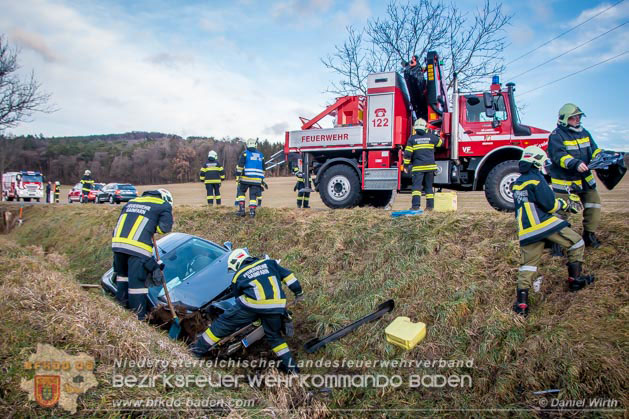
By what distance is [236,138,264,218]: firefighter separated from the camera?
8461mm

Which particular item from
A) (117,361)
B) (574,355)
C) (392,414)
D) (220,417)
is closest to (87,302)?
(117,361)

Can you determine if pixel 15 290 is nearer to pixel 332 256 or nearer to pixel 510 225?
pixel 332 256

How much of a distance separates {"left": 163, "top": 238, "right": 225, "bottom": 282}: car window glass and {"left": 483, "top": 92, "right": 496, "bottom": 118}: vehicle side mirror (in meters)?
5.76

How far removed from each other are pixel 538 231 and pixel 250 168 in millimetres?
5875

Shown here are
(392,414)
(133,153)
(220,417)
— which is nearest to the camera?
(220,417)

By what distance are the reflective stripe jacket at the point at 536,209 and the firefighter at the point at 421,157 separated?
9.51 ft

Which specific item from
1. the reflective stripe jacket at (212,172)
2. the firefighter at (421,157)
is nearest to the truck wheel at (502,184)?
the firefighter at (421,157)

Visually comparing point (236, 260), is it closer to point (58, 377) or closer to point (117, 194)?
point (58, 377)

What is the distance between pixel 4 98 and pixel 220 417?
76.2ft

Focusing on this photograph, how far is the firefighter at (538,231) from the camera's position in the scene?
13.6ft

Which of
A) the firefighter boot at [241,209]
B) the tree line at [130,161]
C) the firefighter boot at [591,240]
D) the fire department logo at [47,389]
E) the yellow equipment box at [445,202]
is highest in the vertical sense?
the tree line at [130,161]

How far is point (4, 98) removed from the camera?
19156mm

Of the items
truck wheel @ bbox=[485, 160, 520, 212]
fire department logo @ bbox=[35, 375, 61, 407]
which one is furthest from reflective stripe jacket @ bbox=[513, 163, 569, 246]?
fire department logo @ bbox=[35, 375, 61, 407]

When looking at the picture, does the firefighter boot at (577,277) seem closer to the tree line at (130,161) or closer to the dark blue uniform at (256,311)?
the dark blue uniform at (256,311)
